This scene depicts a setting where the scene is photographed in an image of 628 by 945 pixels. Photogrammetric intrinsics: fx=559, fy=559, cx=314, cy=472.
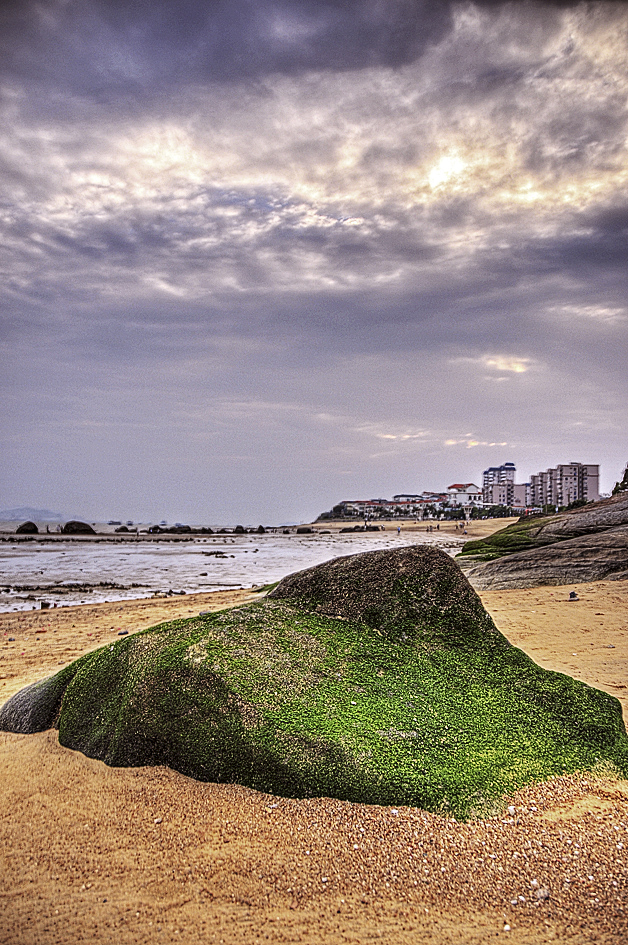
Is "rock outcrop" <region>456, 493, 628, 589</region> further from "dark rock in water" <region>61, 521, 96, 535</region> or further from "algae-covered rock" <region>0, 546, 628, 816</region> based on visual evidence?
"dark rock in water" <region>61, 521, 96, 535</region>

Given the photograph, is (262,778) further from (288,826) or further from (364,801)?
(364,801)

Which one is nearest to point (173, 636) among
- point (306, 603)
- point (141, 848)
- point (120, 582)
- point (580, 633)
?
point (306, 603)

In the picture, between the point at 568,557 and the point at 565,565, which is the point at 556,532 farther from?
the point at 565,565

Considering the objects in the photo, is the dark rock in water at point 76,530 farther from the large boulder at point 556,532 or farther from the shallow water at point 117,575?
the large boulder at point 556,532

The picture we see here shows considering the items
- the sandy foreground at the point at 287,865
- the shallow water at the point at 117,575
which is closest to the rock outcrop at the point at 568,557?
the shallow water at the point at 117,575

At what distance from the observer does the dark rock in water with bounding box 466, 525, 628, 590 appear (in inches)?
658

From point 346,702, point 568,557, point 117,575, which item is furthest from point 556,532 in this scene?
point 117,575

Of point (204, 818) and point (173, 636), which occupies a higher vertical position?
point (173, 636)

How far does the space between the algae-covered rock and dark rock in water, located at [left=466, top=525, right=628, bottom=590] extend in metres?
12.0

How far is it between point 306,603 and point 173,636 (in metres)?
1.57

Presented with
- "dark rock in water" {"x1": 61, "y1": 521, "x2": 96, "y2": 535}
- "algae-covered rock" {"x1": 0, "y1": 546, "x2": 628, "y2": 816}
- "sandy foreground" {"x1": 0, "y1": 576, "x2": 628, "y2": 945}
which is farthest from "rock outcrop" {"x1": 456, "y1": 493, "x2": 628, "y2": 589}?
"dark rock in water" {"x1": 61, "y1": 521, "x2": 96, "y2": 535}

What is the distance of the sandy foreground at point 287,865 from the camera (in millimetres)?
3229

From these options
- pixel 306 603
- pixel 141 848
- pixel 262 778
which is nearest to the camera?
pixel 141 848

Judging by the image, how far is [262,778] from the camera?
14.5 feet
